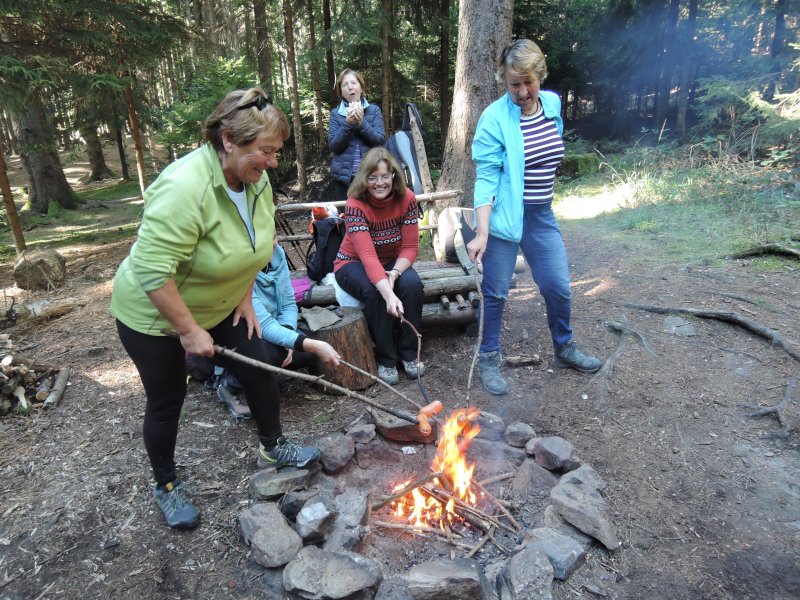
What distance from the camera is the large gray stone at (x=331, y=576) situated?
6.43 feet

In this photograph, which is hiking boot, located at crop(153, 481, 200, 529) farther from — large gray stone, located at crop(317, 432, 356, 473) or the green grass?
the green grass

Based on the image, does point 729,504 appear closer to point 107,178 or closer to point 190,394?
point 190,394

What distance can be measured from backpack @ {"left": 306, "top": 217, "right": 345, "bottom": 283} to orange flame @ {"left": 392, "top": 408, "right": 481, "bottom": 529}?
6.41ft

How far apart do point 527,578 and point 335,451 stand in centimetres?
118

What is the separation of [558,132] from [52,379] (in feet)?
13.7

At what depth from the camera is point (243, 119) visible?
5.90 ft

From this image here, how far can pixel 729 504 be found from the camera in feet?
8.18

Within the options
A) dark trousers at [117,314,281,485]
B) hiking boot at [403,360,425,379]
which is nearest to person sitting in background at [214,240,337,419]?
dark trousers at [117,314,281,485]

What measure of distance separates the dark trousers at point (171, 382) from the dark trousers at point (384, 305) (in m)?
1.26

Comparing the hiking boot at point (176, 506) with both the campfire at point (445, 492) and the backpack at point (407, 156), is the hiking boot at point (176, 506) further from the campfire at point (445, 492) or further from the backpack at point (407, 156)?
the backpack at point (407, 156)

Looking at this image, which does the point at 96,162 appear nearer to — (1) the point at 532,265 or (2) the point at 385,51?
(2) the point at 385,51

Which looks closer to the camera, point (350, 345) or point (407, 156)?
point (350, 345)

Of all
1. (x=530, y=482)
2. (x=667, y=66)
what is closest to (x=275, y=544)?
(x=530, y=482)

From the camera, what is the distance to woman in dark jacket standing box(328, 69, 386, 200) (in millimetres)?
5012
